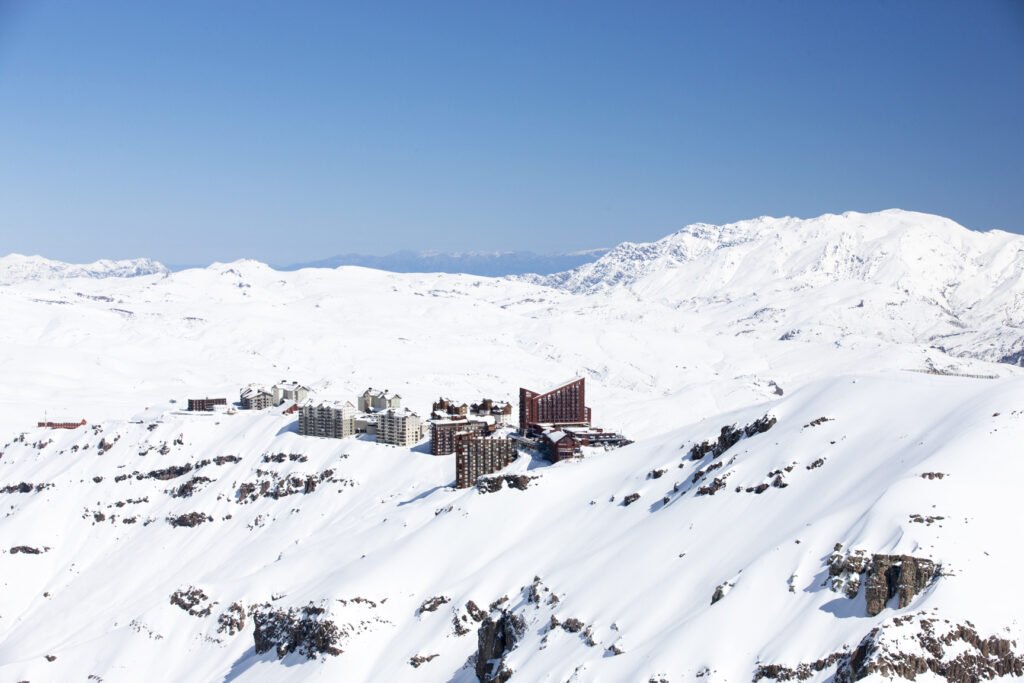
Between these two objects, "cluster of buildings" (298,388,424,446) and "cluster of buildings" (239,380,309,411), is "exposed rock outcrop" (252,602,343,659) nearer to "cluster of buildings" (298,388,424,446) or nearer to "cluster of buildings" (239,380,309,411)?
"cluster of buildings" (298,388,424,446)

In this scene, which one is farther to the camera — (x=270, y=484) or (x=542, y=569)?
(x=270, y=484)

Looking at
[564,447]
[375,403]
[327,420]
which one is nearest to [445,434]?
[564,447]

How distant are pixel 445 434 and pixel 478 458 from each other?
1827 centimetres

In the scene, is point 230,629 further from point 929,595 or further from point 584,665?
point 929,595

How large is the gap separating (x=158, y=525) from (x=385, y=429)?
41340 millimetres

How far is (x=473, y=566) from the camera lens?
8756 cm

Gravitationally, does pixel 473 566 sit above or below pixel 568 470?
below

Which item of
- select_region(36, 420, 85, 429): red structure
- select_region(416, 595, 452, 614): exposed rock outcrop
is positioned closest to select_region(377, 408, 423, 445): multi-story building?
select_region(416, 595, 452, 614): exposed rock outcrop

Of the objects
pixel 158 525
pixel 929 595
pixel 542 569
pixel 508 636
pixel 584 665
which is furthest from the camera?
pixel 158 525

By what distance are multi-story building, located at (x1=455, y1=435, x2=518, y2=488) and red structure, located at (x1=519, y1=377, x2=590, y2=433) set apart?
20.1 metres

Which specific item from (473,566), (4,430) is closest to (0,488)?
(4,430)

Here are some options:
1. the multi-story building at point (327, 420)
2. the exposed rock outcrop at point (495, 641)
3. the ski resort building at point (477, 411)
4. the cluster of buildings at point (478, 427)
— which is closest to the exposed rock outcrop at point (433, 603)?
the exposed rock outcrop at point (495, 641)

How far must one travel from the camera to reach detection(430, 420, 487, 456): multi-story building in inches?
5310

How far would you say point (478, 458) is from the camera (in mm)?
118188
